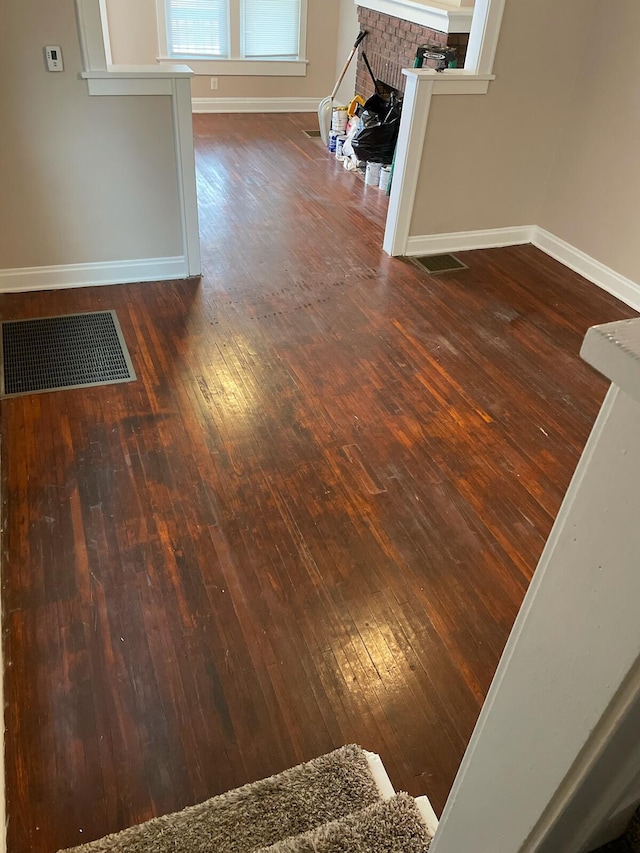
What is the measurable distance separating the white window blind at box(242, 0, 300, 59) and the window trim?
57 mm

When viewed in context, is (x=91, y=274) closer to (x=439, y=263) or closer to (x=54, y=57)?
(x=54, y=57)

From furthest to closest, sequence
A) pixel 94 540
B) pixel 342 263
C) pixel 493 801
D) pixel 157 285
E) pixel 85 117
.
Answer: pixel 342 263 < pixel 157 285 < pixel 85 117 < pixel 94 540 < pixel 493 801

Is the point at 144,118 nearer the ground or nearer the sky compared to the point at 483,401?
nearer the sky

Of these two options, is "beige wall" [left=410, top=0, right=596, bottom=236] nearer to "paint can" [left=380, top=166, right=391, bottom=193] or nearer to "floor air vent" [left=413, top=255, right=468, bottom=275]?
"floor air vent" [left=413, top=255, right=468, bottom=275]

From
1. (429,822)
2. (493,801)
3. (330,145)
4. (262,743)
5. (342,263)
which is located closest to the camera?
(493,801)

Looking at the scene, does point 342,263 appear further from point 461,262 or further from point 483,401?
point 483,401

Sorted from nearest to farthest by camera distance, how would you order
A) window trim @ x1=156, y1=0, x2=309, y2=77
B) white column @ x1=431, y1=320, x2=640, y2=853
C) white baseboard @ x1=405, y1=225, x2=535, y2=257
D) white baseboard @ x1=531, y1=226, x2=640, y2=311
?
white column @ x1=431, y1=320, x2=640, y2=853 < white baseboard @ x1=531, y1=226, x2=640, y2=311 < white baseboard @ x1=405, y1=225, x2=535, y2=257 < window trim @ x1=156, y1=0, x2=309, y2=77

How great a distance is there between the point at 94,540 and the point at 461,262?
2997 mm

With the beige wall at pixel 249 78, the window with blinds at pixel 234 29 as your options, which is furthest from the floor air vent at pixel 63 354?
the window with blinds at pixel 234 29

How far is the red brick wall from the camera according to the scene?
4871 millimetres

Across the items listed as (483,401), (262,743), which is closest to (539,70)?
(483,401)

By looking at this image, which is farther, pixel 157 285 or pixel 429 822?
pixel 157 285

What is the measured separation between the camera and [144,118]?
322 cm

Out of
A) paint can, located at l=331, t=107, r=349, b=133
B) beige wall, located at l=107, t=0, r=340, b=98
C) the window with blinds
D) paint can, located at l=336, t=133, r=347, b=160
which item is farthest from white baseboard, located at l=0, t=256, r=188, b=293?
the window with blinds
